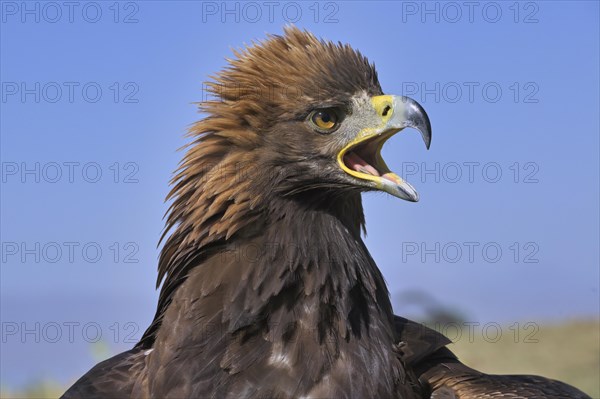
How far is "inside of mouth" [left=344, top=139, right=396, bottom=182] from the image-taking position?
545 cm

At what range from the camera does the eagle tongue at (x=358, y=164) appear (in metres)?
5.44

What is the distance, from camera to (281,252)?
196 inches

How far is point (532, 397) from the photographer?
5707mm

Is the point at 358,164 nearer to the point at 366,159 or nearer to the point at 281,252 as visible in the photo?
the point at 366,159

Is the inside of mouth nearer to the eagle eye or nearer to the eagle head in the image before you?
the eagle head

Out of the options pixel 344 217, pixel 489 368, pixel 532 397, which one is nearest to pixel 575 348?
pixel 489 368

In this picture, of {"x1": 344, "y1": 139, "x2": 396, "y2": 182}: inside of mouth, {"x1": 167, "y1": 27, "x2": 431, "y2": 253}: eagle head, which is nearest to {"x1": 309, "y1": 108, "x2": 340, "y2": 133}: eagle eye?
{"x1": 167, "y1": 27, "x2": 431, "y2": 253}: eagle head

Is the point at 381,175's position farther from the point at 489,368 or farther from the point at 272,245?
the point at 489,368

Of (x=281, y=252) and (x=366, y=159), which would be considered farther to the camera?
(x=366, y=159)

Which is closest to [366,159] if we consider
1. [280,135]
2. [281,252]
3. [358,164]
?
[358,164]

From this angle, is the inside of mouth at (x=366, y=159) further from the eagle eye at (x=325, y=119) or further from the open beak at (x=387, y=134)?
the eagle eye at (x=325, y=119)

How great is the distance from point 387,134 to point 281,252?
3.69 ft

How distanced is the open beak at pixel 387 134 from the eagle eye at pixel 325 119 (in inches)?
6.6

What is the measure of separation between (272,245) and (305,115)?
0.89m
